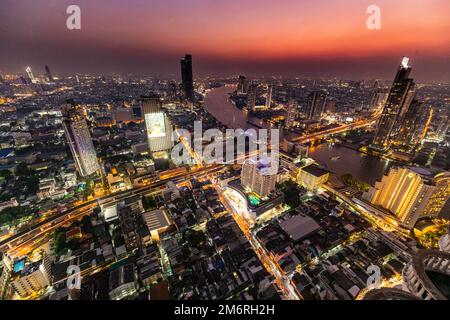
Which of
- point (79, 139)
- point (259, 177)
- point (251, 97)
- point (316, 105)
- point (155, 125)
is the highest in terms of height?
point (251, 97)

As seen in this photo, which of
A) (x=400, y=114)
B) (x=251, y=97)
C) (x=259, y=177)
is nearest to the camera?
(x=259, y=177)

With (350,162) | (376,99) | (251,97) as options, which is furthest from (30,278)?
(376,99)

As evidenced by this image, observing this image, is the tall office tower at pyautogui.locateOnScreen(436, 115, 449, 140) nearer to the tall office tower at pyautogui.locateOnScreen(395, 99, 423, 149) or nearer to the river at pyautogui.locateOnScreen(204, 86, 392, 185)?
the tall office tower at pyautogui.locateOnScreen(395, 99, 423, 149)

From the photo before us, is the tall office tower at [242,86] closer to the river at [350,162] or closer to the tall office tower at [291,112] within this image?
the tall office tower at [291,112]

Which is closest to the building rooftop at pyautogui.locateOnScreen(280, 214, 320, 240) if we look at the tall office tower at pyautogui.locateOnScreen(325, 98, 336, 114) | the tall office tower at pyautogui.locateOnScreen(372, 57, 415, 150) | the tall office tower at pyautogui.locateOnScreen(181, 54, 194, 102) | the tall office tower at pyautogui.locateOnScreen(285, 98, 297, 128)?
the tall office tower at pyautogui.locateOnScreen(372, 57, 415, 150)

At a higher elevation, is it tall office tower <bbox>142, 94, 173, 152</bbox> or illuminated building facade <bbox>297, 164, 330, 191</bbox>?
tall office tower <bbox>142, 94, 173, 152</bbox>

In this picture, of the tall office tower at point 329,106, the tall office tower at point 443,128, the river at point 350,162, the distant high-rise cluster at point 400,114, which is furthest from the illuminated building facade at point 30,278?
the tall office tower at point 329,106

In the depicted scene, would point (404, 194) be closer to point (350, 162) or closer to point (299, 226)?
point (299, 226)
